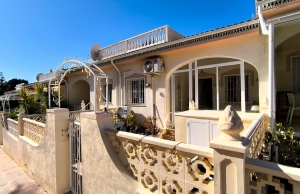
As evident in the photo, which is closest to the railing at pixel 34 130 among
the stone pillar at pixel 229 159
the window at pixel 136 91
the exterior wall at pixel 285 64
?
the window at pixel 136 91

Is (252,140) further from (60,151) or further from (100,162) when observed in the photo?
(60,151)

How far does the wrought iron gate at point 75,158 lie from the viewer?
4.43 meters

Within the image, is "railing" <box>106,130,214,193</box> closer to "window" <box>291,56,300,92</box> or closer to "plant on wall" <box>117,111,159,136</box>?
"plant on wall" <box>117,111,159,136</box>

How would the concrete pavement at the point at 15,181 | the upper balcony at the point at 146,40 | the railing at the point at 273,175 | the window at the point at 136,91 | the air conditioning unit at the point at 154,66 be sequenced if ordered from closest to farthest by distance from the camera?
the railing at the point at 273,175, the concrete pavement at the point at 15,181, the air conditioning unit at the point at 154,66, the window at the point at 136,91, the upper balcony at the point at 146,40

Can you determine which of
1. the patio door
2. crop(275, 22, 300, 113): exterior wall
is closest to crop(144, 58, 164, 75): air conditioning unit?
the patio door

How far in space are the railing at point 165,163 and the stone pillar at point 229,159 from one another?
24cm

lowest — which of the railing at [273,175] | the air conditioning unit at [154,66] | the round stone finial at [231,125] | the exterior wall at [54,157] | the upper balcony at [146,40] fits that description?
the exterior wall at [54,157]

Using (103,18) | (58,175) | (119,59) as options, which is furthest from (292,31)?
(103,18)

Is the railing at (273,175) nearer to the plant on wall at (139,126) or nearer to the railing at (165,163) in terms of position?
the railing at (165,163)

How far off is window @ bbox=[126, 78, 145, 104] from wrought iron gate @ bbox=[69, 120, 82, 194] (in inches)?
218

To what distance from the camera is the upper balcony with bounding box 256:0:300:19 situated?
5096 mm

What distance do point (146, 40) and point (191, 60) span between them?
4.53m

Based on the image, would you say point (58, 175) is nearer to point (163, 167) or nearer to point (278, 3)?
point (163, 167)

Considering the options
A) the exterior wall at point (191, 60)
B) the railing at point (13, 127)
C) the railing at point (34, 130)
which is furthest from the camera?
the railing at point (13, 127)
